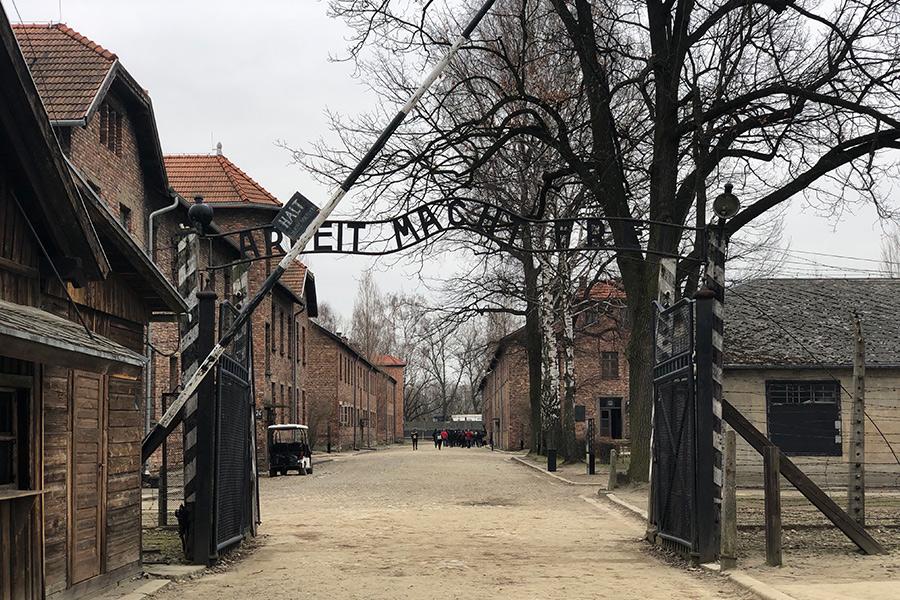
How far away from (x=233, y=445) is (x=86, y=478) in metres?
4.30

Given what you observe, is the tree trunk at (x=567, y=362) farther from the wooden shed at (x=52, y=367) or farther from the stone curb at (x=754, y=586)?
the wooden shed at (x=52, y=367)

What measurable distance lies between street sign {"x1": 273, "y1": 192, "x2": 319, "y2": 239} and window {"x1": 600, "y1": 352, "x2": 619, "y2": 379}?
55491 mm

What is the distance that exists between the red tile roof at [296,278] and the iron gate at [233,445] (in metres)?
38.8

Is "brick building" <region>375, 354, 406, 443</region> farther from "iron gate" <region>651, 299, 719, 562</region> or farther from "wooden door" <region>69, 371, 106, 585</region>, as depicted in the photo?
"wooden door" <region>69, 371, 106, 585</region>

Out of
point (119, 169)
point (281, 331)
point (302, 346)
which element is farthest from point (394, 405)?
point (119, 169)

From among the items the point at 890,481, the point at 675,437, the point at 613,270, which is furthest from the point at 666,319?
the point at 613,270

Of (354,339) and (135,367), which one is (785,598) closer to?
(135,367)

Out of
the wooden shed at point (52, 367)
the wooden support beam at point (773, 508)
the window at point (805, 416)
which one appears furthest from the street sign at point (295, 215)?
the window at point (805, 416)

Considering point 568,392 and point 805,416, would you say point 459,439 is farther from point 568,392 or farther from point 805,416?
point 805,416

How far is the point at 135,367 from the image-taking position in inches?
350

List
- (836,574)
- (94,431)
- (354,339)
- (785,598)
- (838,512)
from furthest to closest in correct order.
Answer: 1. (354,339)
2. (838,512)
3. (836,574)
4. (94,431)
5. (785,598)

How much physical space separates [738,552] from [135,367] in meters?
7.85

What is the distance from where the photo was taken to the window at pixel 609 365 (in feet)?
223

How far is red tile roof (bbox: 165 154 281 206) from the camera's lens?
44.7 meters
